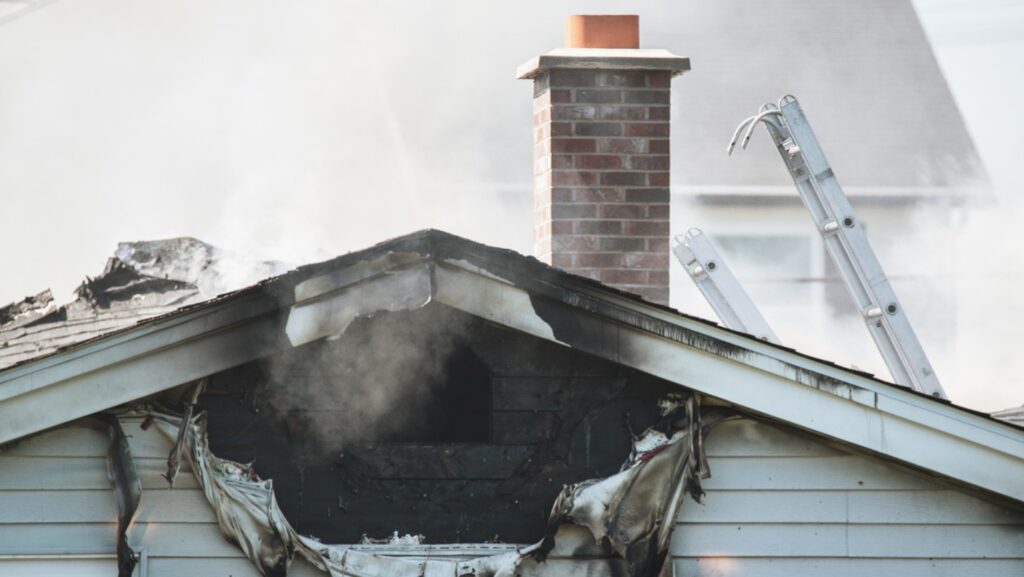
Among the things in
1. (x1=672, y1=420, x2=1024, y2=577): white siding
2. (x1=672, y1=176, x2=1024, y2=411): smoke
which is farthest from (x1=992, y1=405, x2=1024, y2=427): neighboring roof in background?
(x1=672, y1=176, x2=1024, y2=411): smoke

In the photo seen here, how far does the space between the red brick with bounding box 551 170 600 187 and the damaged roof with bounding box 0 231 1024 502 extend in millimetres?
2585

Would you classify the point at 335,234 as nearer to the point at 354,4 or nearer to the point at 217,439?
the point at 354,4

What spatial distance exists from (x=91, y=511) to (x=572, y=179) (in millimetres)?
3500

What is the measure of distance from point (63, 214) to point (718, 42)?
10.3 m

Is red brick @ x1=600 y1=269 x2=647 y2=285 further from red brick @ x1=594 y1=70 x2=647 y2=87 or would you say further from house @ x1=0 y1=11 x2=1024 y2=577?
house @ x1=0 y1=11 x2=1024 y2=577

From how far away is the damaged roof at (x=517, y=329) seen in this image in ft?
20.3

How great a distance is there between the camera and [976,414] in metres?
6.37

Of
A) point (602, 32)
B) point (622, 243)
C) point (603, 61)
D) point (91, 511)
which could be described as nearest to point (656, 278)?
point (622, 243)

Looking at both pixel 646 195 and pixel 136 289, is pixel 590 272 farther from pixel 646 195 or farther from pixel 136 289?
pixel 136 289

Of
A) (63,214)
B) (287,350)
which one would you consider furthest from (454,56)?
(287,350)

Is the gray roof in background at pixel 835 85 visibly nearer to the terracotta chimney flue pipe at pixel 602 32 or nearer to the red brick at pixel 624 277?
the terracotta chimney flue pipe at pixel 602 32

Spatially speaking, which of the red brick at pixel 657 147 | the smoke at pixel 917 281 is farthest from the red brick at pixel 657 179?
the smoke at pixel 917 281

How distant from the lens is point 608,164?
29.2 ft

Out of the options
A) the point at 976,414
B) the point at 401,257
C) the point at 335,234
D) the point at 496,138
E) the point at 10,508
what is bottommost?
the point at 10,508
